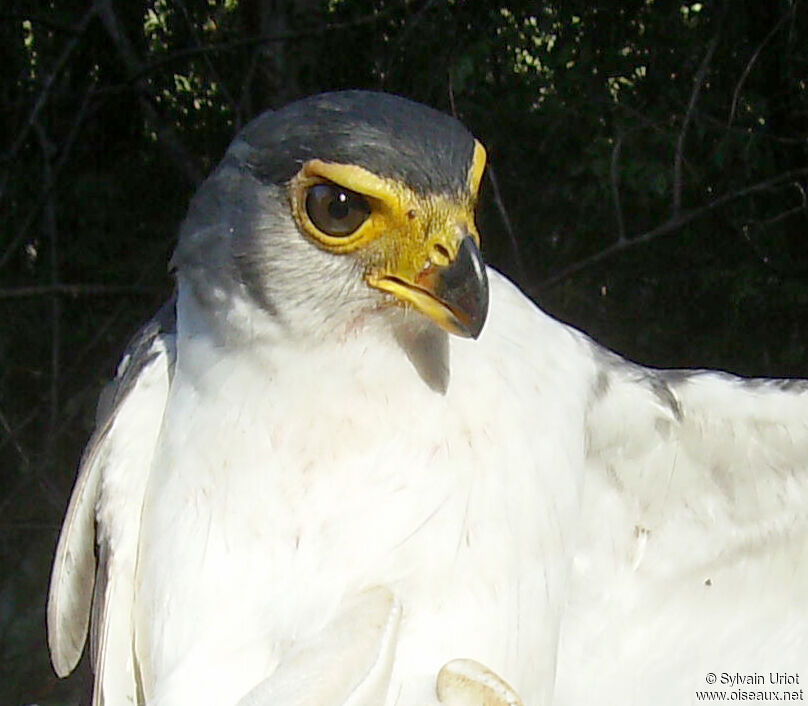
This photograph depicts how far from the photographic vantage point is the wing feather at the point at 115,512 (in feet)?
6.33

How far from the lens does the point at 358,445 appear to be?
1.82 metres

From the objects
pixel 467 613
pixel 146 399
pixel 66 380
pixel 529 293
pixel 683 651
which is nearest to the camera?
pixel 467 613

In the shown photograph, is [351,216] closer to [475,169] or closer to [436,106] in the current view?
[475,169]

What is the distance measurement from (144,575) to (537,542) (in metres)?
0.70

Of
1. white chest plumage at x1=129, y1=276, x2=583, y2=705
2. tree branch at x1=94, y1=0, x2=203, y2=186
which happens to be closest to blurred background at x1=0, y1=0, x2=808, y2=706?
tree branch at x1=94, y1=0, x2=203, y2=186

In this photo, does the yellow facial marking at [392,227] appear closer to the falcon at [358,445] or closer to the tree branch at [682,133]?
the falcon at [358,445]

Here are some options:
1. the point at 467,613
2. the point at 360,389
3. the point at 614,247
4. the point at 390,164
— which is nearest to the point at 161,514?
the point at 360,389

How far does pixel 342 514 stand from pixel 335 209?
0.51m

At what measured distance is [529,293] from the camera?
155 inches

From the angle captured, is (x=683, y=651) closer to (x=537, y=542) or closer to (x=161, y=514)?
(x=537, y=542)

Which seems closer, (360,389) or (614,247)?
(360,389)

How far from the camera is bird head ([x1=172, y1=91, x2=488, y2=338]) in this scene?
1644 millimetres

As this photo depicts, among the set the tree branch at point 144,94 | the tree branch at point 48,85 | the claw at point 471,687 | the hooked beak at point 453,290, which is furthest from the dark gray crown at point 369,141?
the tree branch at point 48,85

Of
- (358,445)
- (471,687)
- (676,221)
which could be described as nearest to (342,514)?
(358,445)
